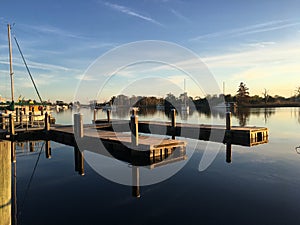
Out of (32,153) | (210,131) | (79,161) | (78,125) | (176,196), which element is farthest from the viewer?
(210,131)

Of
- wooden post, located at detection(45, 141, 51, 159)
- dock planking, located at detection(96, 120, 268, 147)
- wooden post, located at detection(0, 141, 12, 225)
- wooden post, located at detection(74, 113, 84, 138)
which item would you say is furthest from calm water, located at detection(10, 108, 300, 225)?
dock planking, located at detection(96, 120, 268, 147)

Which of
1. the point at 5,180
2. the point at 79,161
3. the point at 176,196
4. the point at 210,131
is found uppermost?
the point at 5,180

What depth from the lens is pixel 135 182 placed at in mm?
9031

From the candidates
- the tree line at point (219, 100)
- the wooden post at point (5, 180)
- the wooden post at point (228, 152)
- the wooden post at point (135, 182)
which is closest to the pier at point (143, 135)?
the wooden post at point (228, 152)

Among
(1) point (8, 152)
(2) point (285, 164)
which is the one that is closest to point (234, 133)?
(2) point (285, 164)

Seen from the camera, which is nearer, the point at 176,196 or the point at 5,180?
the point at 5,180

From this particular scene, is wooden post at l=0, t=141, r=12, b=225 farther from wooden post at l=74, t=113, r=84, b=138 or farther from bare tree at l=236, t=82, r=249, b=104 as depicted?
bare tree at l=236, t=82, r=249, b=104

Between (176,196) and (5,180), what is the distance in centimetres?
497

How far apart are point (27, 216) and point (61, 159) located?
6973 millimetres

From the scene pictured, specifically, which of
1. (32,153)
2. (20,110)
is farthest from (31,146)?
(20,110)

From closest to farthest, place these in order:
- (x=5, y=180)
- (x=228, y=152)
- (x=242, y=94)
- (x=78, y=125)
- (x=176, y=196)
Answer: (x=5, y=180), (x=176, y=196), (x=228, y=152), (x=78, y=125), (x=242, y=94)

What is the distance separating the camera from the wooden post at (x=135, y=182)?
792 centimetres

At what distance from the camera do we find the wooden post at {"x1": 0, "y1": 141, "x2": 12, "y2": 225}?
3.93 meters

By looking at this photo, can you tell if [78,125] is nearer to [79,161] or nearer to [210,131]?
[79,161]
